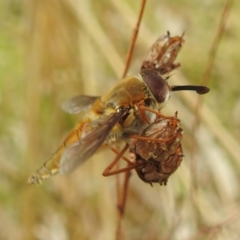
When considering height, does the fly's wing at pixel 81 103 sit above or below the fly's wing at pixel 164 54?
below

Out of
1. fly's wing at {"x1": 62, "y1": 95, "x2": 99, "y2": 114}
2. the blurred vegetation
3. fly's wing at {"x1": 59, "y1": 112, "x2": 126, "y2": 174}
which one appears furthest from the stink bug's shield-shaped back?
the blurred vegetation

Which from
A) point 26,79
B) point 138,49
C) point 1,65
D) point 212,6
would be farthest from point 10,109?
point 212,6

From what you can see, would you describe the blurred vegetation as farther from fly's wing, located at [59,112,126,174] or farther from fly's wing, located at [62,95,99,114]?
fly's wing, located at [59,112,126,174]

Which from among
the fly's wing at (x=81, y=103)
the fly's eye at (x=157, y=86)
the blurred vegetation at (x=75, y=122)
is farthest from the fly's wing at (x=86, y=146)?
the blurred vegetation at (x=75, y=122)

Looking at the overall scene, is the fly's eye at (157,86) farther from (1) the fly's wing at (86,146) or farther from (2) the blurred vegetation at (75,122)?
(2) the blurred vegetation at (75,122)

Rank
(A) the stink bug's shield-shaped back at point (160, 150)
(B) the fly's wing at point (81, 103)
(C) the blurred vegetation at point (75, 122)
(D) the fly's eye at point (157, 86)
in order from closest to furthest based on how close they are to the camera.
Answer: (A) the stink bug's shield-shaped back at point (160, 150), (D) the fly's eye at point (157, 86), (B) the fly's wing at point (81, 103), (C) the blurred vegetation at point (75, 122)
